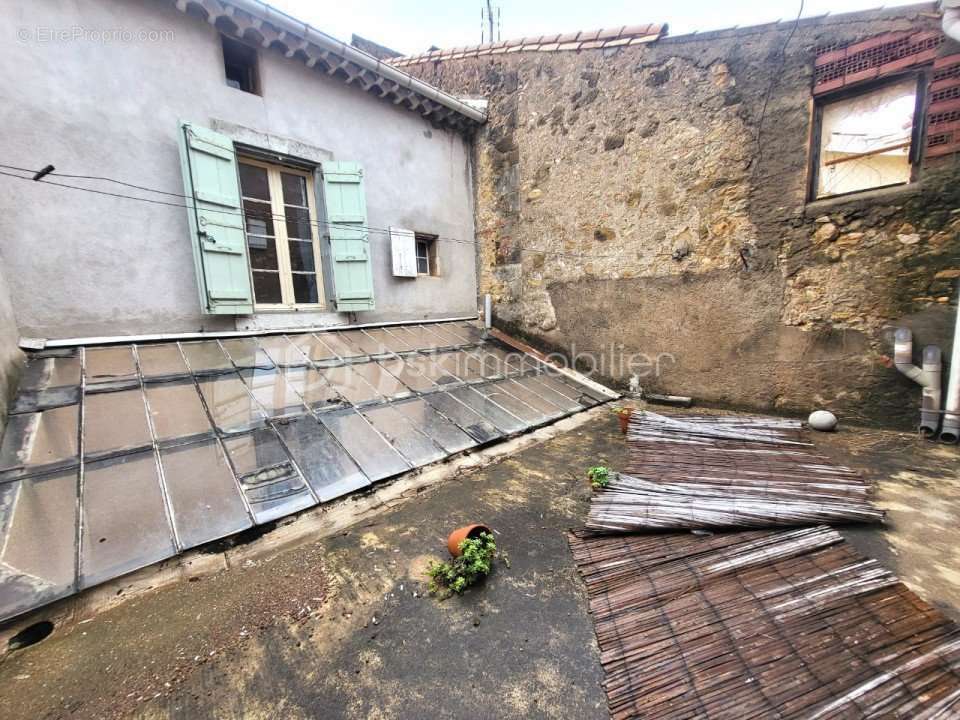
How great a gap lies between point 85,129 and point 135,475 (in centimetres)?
307

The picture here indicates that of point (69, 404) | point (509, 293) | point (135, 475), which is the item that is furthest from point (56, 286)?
point (509, 293)

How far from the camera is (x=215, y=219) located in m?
3.53

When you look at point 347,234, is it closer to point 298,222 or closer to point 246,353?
point 298,222

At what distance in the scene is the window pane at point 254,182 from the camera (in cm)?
397

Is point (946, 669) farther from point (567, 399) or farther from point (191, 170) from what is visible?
point (191, 170)

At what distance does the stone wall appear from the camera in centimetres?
328

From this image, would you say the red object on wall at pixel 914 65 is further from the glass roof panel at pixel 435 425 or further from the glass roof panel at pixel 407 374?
the glass roof panel at pixel 407 374

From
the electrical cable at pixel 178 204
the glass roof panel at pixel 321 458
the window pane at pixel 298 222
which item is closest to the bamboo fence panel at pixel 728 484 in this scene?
the glass roof panel at pixel 321 458

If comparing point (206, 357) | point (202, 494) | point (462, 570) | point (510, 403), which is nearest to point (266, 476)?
point (202, 494)

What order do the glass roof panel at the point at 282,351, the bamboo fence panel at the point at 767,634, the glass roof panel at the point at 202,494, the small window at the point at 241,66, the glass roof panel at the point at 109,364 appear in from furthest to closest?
the small window at the point at 241,66 < the glass roof panel at the point at 282,351 < the glass roof panel at the point at 109,364 < the glass roof panel at the point at 202,494 < the bamboo fence panel at the point at 767,634

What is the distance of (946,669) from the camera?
1160 millimetres

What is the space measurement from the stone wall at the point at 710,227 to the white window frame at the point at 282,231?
9.01ft

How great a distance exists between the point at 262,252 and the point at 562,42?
15.7 feet

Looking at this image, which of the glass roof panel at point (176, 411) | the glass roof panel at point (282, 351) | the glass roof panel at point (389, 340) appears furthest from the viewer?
the glass roof panel at point (389, 340)
